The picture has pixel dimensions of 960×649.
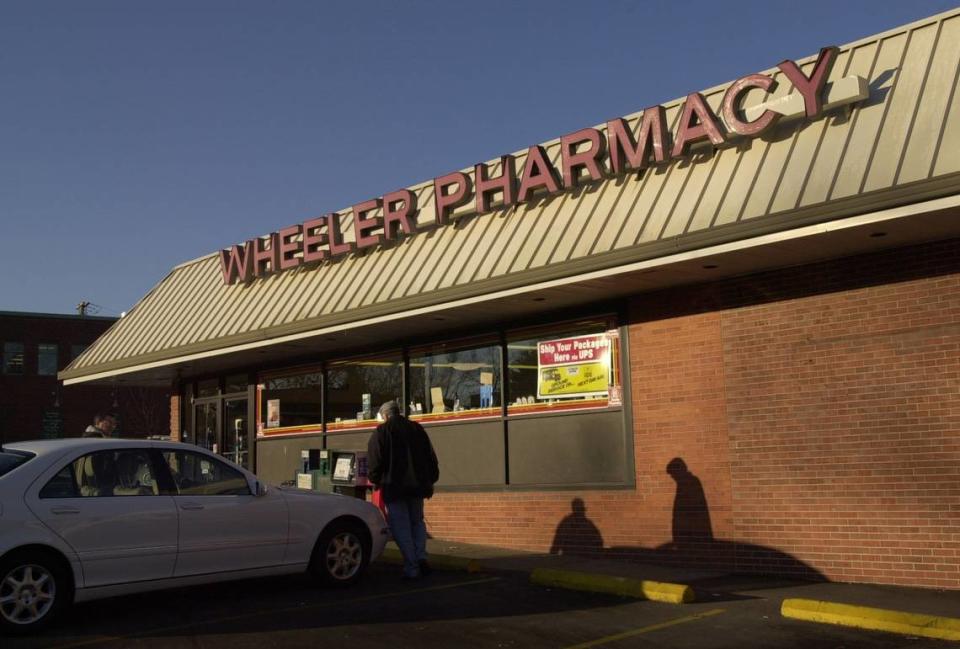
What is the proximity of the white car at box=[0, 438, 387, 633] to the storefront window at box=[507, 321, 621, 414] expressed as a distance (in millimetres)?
3493

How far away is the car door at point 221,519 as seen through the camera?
9.25 meters

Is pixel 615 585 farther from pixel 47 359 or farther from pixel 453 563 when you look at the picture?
pixel 47 359

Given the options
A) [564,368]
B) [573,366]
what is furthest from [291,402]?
[573,366]

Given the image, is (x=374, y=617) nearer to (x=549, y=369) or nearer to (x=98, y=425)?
(x=549, y=369)

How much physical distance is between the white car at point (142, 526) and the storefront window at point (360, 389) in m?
5.37

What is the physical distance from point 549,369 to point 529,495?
65.3 inches

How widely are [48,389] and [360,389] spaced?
4344cm

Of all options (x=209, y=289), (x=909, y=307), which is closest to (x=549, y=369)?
(x=909, y=307)

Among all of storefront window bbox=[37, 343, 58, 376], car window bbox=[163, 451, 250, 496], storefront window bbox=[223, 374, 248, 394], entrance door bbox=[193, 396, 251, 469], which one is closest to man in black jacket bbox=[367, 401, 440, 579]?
car window bbox=[163, 451, 250, 496]

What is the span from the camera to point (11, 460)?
28.3ft

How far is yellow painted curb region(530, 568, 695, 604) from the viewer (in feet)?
30.9

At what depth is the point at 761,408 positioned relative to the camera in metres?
11.1

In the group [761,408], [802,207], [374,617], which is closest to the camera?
[374,617]

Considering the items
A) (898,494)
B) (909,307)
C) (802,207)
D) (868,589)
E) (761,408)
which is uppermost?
(802,207)
